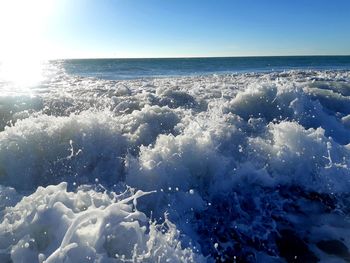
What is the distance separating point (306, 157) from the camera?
720 centimetres

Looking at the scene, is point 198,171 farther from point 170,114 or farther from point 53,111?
point 53,111

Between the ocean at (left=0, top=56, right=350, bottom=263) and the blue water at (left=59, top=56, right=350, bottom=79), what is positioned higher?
the ocean at (left=0, top=56, right=350, bottom=263)

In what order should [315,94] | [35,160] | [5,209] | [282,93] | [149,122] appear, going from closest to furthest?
[5,209], [35,160], [149,122], [282,93], [315,94]

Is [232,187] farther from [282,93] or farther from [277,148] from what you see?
[282,93]

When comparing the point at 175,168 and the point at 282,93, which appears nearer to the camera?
the point at 175,168

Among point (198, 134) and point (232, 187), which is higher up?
point (198, 134)

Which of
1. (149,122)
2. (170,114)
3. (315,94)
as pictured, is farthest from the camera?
(315,94)

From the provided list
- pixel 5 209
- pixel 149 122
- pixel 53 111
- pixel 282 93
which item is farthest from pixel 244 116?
pixel 5 209

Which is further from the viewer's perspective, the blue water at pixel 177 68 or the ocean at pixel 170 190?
the blue water at pixel 177 68

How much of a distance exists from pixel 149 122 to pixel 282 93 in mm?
4988

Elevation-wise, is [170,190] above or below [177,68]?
above

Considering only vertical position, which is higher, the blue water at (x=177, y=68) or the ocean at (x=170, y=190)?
the ocean at (x=170, y=190)

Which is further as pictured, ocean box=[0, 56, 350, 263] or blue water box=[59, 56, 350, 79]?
blue water box=[59, 56, 350, 79]

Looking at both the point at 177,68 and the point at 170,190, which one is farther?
the point at 177,68
